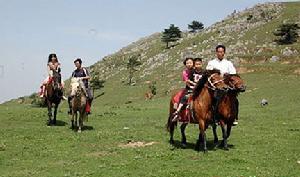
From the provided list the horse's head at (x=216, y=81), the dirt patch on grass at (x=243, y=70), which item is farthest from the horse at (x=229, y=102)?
the dirt patch on grass at (x=243, y=70)

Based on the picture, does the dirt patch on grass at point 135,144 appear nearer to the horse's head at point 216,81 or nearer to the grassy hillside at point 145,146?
the grassy hillside at point 145,146

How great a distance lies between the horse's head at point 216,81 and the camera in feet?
52.2

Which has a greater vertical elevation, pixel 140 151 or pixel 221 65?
pixel 221 65

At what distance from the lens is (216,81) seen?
52.3ft

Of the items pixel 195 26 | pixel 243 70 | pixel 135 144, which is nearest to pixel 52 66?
pixel 135 144

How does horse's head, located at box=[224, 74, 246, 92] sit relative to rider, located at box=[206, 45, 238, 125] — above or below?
below

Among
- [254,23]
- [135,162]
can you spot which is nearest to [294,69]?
[254,23]

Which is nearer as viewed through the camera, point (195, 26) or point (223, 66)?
point (223, 66)

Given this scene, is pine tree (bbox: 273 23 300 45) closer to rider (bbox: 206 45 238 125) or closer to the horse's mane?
rider (bbox: 206 45 238 125)

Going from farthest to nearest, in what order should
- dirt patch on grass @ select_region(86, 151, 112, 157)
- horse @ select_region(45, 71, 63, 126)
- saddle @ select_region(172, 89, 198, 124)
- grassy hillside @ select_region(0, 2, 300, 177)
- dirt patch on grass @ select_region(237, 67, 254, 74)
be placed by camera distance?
dirt patch on grass @ select_region(237, 67, 254, 74) → horse @ select_region(45, 71, 63, 126) → dirt patch on grass @ select_region(86, 151, 112, 157) → saddle @ select_region(172, 89, 198, 124) → grassy hillside @ select_region(0, 2, 300, 177)

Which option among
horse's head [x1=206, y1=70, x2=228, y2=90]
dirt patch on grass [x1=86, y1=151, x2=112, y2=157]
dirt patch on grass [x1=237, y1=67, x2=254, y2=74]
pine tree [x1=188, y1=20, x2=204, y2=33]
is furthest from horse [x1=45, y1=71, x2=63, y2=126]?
pine tree [x1=188, y1=20, x2=204, y2=33]

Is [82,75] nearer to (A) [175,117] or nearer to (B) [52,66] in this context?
(B) [52,66]

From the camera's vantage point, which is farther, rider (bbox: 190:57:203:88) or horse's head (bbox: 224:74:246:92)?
rider (bbox: 190:57:203:88)

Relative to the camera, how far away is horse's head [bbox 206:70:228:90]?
626 inches
